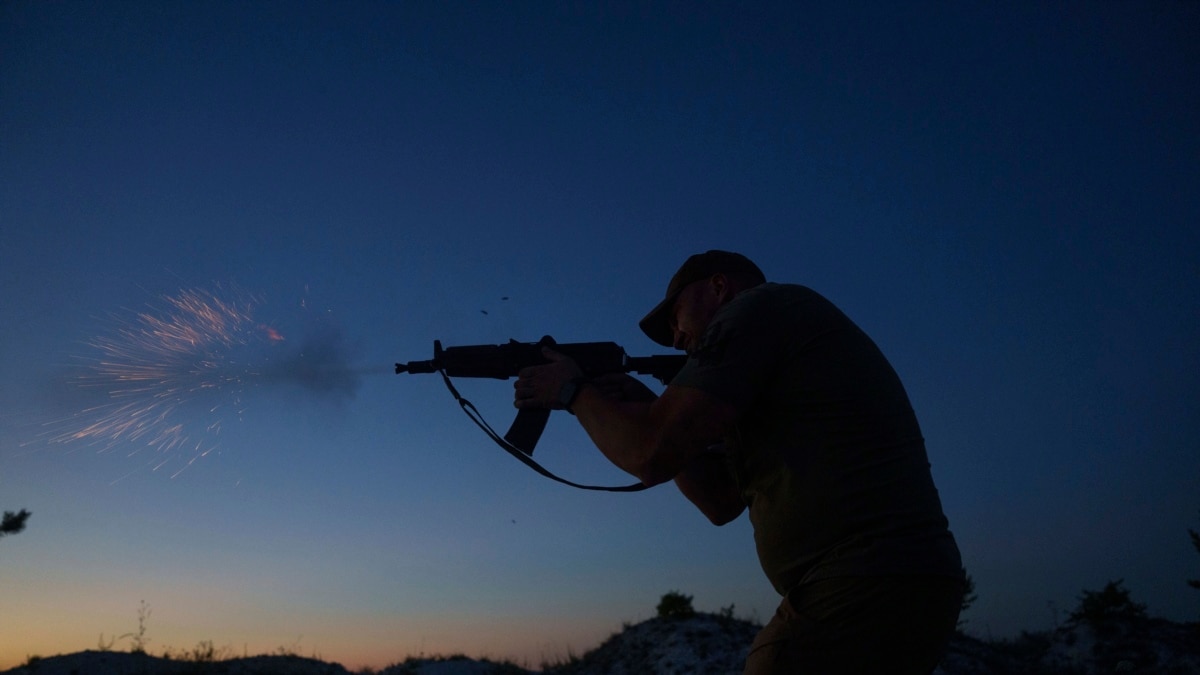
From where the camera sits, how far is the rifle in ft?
16.5

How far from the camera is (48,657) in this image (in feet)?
46.7

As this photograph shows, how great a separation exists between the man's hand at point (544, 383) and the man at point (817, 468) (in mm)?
526

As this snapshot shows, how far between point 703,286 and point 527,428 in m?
1.61

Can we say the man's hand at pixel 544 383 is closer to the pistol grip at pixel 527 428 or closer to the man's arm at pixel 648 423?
the man's arm at pixel 648 423

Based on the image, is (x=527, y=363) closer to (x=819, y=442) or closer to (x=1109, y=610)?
(x=819, y=442)

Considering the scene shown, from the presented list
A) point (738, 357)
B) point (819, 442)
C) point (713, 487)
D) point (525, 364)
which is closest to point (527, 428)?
point (525, 364)

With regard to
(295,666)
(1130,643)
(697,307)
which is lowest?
(1130,643)

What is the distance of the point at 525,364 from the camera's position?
569cm

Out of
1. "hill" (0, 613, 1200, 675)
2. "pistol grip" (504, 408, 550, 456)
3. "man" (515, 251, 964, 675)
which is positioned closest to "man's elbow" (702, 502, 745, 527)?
"man" (515, 251, 964, 675)

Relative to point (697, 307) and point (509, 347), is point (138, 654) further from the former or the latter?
point (697, 307)

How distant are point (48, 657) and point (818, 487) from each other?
16.5 meters

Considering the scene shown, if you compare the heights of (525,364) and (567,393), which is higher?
(525,364)

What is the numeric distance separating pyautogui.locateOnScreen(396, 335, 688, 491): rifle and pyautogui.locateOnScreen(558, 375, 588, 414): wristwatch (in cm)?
39

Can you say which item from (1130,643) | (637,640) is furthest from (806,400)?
(1130,643)
